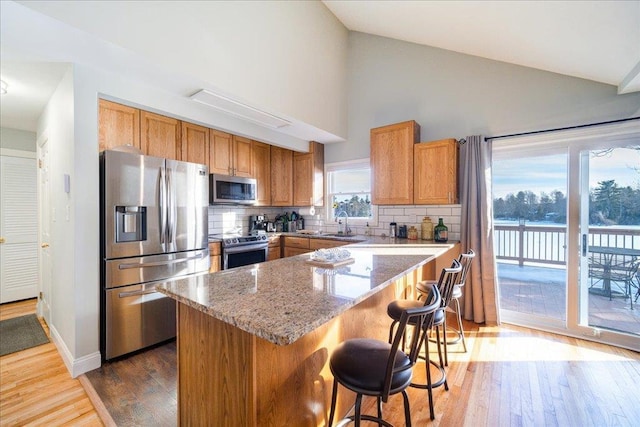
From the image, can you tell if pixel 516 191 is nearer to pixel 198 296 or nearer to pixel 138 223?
pixel 198 296

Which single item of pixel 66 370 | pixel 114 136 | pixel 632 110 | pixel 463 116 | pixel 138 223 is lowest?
pixel 66 370

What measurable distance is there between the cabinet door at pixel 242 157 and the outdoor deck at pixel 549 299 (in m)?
3.52

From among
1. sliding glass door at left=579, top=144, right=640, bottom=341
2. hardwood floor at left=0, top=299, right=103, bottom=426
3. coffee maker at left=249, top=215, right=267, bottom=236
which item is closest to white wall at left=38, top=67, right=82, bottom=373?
hardwood floor at left=0, top=299, right=103, bottom=426

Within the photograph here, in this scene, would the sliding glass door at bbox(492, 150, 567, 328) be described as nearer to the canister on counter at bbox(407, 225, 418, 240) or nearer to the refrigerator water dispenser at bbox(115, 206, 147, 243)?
the canister on counter at bbox(407, 225, 418, 240)

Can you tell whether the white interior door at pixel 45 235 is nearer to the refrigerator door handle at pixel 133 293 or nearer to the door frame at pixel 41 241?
the door frame at pixel 41 241

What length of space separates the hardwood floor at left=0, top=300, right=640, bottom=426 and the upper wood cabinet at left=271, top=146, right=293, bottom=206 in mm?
2520

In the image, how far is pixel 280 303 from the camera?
1.13 meters

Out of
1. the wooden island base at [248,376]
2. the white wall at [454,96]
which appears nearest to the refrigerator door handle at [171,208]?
the wooden island base at [248,376]

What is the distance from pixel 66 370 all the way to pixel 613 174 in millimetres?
5166

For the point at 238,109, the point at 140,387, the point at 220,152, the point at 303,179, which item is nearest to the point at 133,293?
the point at 140,387

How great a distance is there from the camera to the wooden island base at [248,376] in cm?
110

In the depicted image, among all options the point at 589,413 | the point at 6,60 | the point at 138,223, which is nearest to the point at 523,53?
the point at 589,413

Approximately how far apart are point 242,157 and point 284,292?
9.95ft

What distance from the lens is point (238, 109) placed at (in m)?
2.97
